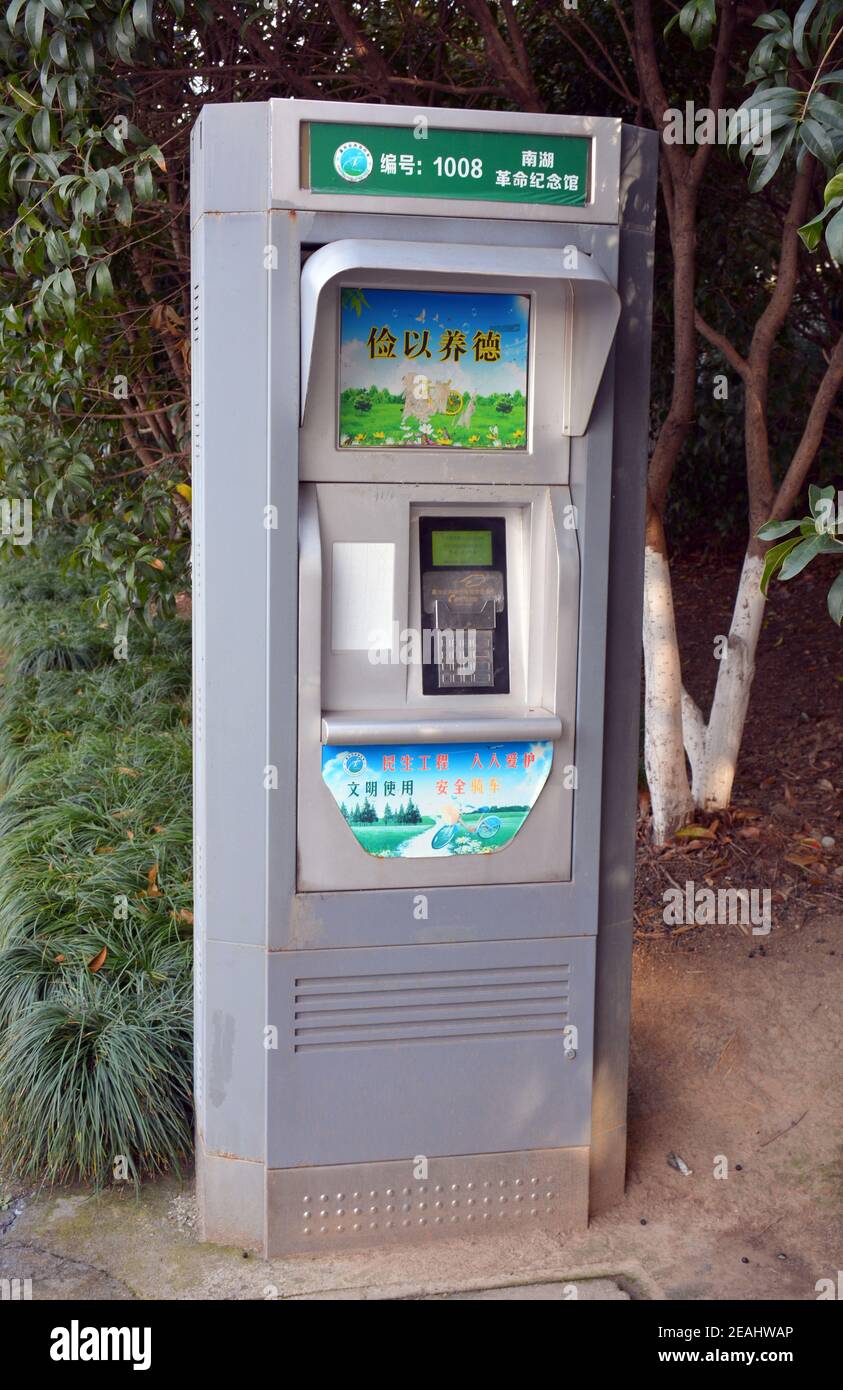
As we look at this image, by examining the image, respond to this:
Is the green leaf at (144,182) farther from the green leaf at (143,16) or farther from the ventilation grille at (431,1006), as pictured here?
the ventilation grille at (431,1006)

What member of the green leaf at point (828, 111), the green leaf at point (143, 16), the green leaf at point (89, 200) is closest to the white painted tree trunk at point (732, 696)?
the green leaf at point (828, 111)

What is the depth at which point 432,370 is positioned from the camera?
3373mm

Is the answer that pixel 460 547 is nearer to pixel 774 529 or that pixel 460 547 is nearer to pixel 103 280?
pixel 774 529

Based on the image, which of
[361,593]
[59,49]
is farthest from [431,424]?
[59,49]

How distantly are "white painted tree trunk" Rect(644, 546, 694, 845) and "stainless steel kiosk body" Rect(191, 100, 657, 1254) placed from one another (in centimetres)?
237

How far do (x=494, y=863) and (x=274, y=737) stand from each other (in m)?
0.69

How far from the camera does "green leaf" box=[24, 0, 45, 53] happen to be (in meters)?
4.11

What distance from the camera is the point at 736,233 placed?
784 centimetres

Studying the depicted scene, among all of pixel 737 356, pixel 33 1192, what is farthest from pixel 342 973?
pixel 737 356

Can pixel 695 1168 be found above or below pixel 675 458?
below

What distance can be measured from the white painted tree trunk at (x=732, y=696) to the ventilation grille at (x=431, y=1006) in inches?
110

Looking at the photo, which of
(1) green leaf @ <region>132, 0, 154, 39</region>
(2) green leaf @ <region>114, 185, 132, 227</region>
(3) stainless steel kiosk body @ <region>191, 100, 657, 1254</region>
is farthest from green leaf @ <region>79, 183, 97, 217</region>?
(3) stainless steel kiosk body @ <region>191, 100, 657, 1254</region>

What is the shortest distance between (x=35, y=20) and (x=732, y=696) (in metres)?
3.95

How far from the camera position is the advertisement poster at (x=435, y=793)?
3.44m
